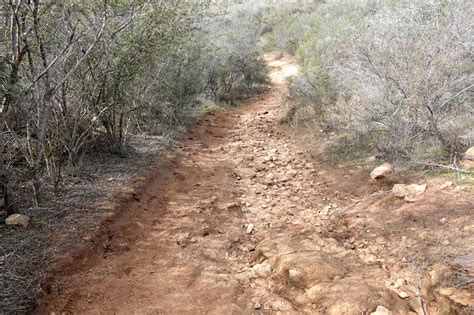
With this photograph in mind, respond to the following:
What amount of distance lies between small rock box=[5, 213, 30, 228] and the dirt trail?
82 cm

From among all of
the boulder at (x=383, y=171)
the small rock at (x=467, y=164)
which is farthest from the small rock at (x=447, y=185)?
the boulder at (x=383, y=171)

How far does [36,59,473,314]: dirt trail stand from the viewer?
131 inches

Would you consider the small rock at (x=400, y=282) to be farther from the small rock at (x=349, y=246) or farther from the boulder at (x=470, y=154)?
the boulder at (x=470, y=154)

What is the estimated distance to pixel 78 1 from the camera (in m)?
4.78

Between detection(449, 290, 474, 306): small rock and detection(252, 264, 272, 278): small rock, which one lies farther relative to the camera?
detection(252, 264, 272, 278): small rock

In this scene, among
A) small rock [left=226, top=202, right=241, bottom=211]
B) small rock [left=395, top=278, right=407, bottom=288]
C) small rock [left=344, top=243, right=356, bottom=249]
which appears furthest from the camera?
small rock [left=226, top=202, right=241, bottom=211]

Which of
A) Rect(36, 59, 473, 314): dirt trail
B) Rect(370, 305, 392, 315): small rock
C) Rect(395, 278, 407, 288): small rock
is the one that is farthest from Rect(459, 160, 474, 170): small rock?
Rect(370, 305, 392, 315): small rock

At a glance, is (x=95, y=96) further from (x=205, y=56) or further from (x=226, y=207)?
(x=205, y=56)

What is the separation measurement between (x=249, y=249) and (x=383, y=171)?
7.75 feet

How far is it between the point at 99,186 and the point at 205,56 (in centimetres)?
646

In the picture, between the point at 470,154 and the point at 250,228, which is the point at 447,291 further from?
the point at 470,154

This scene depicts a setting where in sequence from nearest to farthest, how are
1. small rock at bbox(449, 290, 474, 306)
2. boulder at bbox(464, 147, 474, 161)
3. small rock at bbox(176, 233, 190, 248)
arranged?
1. small rock at bbox(449, 290, 474, 306)
2. small rock at bbox(176, 233, 190, 248)
3. boulder at bbox(464, 147, 474, 161)

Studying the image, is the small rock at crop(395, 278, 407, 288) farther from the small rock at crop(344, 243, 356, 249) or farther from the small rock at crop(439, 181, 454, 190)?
the small rock at crop(439, 181, 454, 190)

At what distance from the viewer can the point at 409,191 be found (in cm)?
464
